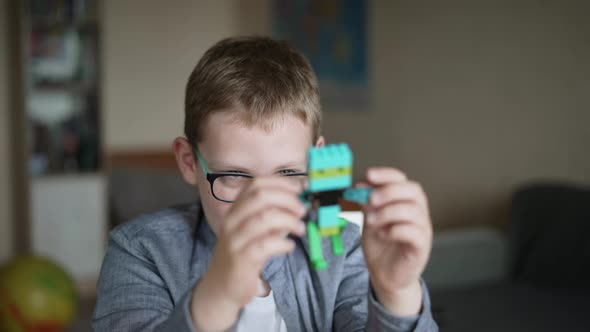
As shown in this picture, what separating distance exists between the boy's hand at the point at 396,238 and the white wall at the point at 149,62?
471 cm

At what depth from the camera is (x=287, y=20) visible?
5.16m

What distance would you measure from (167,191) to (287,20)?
2.59 m

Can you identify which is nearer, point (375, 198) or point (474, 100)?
point (375, 198)

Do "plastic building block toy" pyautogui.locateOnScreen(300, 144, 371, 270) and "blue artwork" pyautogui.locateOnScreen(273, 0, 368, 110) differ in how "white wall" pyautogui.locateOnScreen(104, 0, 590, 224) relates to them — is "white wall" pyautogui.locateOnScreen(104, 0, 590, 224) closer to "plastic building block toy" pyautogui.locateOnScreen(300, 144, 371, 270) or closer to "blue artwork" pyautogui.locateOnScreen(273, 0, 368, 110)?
"blue artwork" pyautogui.locateOnScreen(273, 0, 368, 110)

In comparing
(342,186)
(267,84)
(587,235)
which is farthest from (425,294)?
(587,235)

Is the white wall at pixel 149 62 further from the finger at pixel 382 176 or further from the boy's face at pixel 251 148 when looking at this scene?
the finger at pixel 382 176

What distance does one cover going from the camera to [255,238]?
78 cm

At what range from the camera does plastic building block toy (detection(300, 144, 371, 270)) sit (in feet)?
2.58

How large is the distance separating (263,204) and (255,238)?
0.14 ft

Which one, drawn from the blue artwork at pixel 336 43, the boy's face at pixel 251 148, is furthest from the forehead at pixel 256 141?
the blue artwork at pixel 336 43

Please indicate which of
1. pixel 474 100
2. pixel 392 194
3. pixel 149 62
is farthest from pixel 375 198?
pixel 149 62

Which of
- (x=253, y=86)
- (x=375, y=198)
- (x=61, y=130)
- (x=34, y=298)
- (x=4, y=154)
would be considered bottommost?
(x=34, y=298)

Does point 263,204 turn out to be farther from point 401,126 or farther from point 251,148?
point 401,126

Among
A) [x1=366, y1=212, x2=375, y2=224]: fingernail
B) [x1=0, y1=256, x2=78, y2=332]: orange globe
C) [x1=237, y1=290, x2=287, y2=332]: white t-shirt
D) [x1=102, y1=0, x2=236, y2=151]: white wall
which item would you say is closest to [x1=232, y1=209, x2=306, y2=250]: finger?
[x1=366, y1=212, x2=375, y2=224]: fingernail
